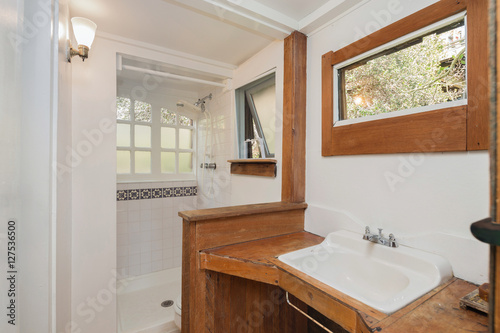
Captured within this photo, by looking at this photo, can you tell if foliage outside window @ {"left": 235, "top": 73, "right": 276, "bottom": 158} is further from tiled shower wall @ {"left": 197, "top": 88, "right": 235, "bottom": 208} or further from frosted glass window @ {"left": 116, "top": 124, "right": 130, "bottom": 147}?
frosted glass window @ {"left": 116, "top": 124, "right": 130, "bottom": 147}

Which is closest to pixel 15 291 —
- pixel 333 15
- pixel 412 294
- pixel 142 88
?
pixel 412 294

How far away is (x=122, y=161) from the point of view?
2.66 meters

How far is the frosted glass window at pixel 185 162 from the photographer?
3.03m

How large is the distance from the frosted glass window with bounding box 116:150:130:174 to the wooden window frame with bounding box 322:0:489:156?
90.0 inches

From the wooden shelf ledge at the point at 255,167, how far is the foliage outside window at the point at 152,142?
40.2 inches

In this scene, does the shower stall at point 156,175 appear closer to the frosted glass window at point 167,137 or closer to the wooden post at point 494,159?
the frosted glass window at point 167,137

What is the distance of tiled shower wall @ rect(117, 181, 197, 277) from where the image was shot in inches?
99.0

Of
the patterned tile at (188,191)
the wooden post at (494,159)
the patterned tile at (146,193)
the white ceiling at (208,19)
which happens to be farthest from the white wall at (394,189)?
the patterned tile at (146,193)

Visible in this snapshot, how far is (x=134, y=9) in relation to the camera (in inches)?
57.7

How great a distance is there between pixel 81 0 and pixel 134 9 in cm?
29

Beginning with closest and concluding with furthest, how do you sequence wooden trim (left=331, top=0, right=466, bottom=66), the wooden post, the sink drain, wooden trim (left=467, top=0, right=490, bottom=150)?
the wooden post
wooden trim (left=467, top=0, right=490, bottom=150)
wooden trim (left=331, top=0, right=466, bottom=66)
the sink drain

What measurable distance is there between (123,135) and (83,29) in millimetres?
1466

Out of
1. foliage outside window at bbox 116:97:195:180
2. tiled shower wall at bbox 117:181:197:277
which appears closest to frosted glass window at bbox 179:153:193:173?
foliage outside window at bbox 116:97:195:180

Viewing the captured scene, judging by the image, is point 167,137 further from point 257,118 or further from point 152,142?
point 257,118
